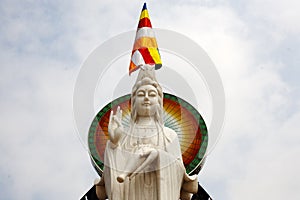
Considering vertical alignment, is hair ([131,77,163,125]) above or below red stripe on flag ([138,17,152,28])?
below

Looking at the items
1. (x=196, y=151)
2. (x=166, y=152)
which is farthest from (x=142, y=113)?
(x=196, y=151)

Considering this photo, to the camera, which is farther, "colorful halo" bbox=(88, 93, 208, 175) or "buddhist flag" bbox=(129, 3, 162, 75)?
"colorful halo" bbox=(88, 93, 208, 175)

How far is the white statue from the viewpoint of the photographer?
10.9 metres

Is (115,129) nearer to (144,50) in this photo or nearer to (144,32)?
(144,50)

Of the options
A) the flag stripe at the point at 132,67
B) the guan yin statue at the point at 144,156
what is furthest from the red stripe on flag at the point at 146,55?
the guan yin statue at the point at 144,156

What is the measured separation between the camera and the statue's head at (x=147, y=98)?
12.3 m

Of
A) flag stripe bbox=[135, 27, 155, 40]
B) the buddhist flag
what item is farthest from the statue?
flag stripe bbox=[135, 27, 155, 40]

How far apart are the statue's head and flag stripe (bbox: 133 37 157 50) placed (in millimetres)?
4462

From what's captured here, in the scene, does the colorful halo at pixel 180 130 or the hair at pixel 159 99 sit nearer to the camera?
the hair at pixel 159 99

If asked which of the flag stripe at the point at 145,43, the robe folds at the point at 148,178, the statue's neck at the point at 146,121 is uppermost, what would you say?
the flag stripe at the point at 145,43

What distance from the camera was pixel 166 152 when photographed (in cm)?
1112

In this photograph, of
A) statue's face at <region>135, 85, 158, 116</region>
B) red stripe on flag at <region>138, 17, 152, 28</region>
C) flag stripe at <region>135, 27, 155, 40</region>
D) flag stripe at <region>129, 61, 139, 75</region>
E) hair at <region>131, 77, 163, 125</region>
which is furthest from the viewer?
red stripe on flag at <region>138, 17, 152, 28</region>

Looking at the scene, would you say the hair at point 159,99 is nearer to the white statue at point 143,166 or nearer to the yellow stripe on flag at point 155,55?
the white statue at point 143,166

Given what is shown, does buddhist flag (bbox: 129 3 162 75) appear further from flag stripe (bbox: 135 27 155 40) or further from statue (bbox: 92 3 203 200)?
statue (bbox: 92 3 203 200)
